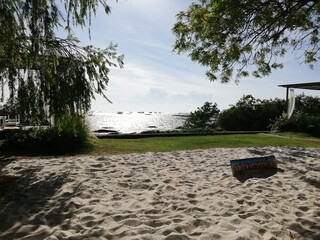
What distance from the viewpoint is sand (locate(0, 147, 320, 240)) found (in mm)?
3689

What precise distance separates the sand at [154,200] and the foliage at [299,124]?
35.4 ft

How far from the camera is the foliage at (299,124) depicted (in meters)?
17.7

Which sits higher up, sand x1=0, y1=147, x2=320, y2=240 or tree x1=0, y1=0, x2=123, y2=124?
tree x1=0, y1=0, x2=123, y2=124

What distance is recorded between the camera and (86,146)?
34.7 feet

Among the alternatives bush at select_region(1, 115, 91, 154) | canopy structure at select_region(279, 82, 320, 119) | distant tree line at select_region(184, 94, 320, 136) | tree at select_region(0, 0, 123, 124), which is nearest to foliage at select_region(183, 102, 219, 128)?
distant tree line at select_region(184, 94, 320, 136)

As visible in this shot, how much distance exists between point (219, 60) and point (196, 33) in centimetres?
93

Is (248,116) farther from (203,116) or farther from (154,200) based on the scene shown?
(154,200)

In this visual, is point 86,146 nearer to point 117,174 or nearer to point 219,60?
point 117,174

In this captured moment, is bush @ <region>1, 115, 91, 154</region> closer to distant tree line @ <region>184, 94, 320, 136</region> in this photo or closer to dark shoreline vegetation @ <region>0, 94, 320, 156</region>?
dark shoreline vegetation @ <region>0, 94, 320, 156</region>

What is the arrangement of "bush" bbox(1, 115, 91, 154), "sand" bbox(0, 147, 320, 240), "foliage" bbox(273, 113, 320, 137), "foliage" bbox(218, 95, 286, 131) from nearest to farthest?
"sand" bbox(0, 147, 320, 240)
"bush" bbox(1, 115, 91, 154)
"foliage" bbox(273, 113, 320, 137)
"foliage" bbox(218, 95, 286, 131)

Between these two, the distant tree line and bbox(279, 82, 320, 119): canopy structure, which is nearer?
bbox(279, 82, 320, 119): canopy structure

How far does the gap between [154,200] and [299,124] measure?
15406 millimetres

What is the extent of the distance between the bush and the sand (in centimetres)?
238

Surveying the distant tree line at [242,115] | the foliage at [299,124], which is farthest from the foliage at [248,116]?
the foliage at [299,124]
